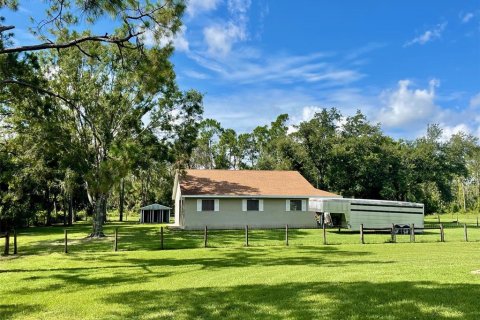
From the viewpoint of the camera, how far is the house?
29688mm

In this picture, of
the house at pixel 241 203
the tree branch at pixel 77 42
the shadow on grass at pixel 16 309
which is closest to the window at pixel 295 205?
the house at pixel 241 203

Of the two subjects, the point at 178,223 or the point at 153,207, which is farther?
the point at 153,207

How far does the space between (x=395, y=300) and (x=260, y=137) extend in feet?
179

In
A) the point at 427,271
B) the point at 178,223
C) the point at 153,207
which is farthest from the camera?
the point at 153,207

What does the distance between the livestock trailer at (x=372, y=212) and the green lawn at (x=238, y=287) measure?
10447mm

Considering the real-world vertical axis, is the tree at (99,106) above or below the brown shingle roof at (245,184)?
above

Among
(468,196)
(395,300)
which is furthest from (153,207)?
(468,196)

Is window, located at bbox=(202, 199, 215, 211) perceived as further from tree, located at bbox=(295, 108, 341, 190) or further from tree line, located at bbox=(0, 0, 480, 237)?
tree, located at bbox=(295, 108, 341, 190)

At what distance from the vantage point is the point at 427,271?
9.96 meters

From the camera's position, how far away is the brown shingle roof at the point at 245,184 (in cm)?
3047

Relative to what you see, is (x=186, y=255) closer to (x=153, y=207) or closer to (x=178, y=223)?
(x=178, y=223)

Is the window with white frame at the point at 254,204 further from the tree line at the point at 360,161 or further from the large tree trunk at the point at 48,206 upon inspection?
the large tree trunk at the point at 48,206

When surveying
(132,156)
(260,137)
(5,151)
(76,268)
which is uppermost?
(260,137)

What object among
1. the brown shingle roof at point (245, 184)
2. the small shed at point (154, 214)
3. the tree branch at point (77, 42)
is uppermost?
the tree branch at point (77, 42)
